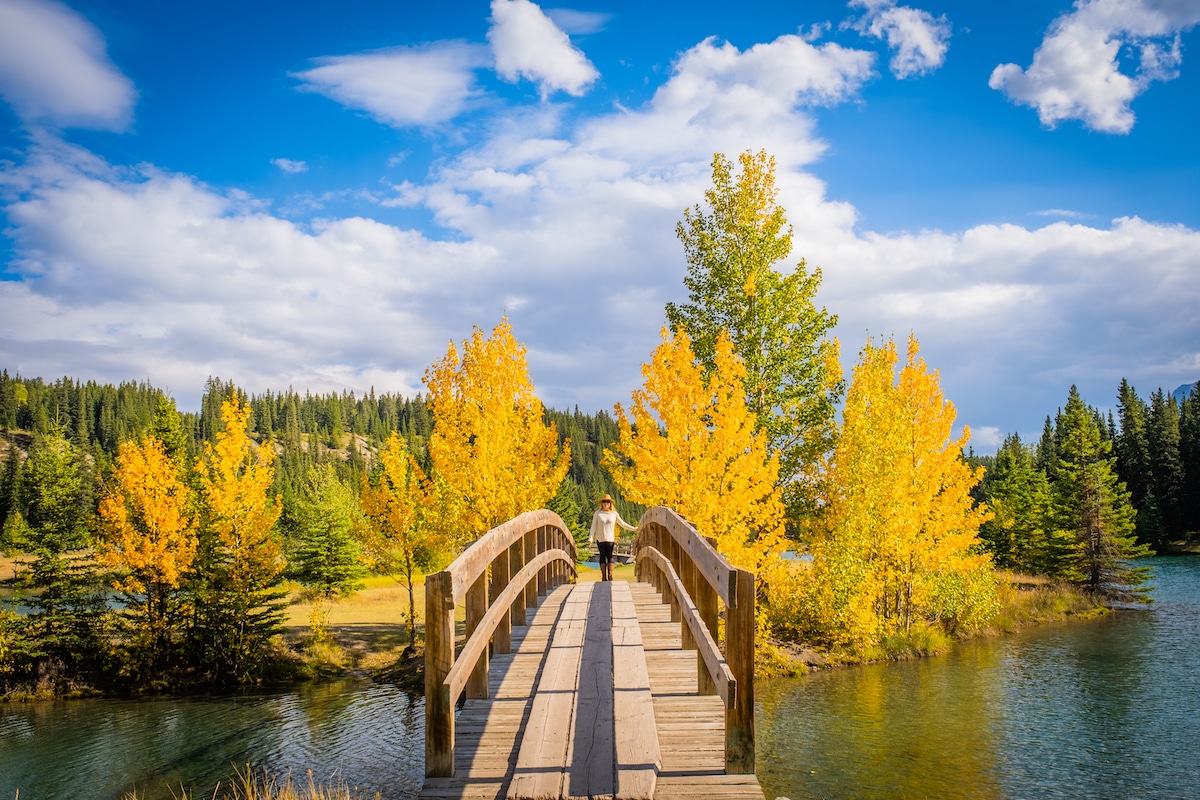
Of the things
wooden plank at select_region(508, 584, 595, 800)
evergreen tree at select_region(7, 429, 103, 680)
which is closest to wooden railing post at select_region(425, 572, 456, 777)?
wooden plank at select_region(508, 584, 595, 800)

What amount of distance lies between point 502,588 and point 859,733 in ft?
43.6

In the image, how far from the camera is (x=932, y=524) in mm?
26906

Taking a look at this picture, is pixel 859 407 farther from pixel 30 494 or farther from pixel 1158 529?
pixel 1158 529

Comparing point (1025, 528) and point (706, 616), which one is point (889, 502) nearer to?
point (706, 616)

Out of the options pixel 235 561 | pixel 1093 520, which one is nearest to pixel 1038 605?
pixel 1093 520

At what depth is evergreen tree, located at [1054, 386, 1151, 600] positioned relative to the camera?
44.0m

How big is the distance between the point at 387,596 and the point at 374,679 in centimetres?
2309

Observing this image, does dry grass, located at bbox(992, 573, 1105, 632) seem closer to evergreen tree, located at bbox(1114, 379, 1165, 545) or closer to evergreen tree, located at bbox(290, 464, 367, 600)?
evergreen tree, located at bbox(290, 464, 367, 600)

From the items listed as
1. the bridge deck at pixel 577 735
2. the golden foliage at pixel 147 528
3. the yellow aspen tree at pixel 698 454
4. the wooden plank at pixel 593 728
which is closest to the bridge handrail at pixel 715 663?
the bridge deck at pixel 577 735

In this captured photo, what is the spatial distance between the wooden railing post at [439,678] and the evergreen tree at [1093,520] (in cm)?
4882

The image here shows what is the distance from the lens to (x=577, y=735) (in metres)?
5.22

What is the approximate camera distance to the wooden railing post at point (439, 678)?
4586mm

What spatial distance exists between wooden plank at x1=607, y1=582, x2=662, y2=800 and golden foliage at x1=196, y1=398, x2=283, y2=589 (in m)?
26.6

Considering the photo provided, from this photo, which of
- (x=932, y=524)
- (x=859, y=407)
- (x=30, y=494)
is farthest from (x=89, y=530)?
(x=932, y=524)
